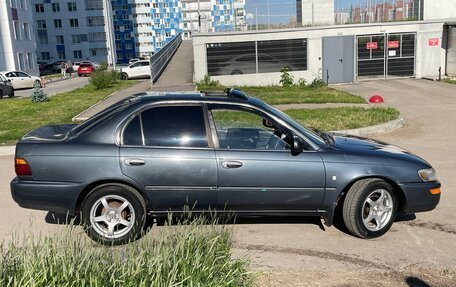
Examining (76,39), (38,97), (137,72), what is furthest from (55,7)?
(38,97)

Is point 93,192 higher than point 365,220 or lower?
higher

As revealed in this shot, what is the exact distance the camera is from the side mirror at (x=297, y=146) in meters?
4.81

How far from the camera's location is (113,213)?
4812mm

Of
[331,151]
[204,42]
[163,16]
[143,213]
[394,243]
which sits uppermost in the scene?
[163,16]

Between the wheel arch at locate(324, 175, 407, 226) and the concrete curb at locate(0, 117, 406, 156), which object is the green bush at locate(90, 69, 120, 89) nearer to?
the concrete curb at locate(0, 117, 406, 156)

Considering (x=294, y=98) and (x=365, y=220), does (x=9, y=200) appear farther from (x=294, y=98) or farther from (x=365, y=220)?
(x=294, y=98)

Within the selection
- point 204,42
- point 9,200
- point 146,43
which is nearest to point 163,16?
point 146,43

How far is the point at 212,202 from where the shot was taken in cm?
486

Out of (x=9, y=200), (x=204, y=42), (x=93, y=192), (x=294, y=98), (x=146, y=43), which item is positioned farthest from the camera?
(x=146, y=43)

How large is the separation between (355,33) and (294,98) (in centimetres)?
881

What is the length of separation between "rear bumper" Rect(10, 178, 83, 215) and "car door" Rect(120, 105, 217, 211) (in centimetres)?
60

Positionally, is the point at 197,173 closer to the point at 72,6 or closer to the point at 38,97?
the point at 38,97

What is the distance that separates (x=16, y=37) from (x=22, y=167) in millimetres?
50496

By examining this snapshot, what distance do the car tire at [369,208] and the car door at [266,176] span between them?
362mm
